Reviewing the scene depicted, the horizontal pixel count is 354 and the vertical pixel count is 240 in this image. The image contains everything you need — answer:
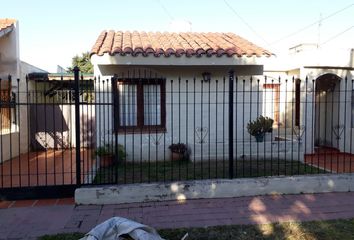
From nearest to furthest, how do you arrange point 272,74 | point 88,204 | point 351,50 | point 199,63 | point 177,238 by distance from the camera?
point 177,238, point 88,204, point 199,63, point 351,50, point 272,74

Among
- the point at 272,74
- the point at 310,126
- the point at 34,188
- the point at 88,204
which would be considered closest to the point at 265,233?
the point at 88,204

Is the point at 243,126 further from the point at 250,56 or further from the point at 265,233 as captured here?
the point at 265,233

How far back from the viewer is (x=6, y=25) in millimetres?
10844

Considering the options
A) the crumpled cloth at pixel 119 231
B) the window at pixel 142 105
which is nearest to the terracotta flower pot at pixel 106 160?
the window at pixel 142 105

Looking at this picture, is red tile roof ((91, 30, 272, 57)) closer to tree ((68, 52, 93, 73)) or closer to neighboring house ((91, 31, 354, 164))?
neighboring house ((91, 31, 354, 164))

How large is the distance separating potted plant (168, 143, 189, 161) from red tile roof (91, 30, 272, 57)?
2.64 meters

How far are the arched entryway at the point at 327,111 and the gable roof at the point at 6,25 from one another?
413 inches

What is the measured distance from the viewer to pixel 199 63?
31.0ft

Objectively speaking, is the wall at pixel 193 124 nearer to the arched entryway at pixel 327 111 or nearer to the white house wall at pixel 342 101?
the white house wall at pixel 342 101

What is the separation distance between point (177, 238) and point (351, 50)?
1002 centimetres

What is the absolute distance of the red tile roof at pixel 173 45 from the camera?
921cm

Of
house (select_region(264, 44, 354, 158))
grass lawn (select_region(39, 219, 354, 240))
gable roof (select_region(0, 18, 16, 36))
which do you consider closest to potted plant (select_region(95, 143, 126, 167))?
grass lawn (select_region(39, 219, 354, 240))

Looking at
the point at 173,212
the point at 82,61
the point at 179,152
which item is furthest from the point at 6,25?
the point at 82,61

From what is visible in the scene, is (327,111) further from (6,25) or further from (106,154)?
(6,25)
